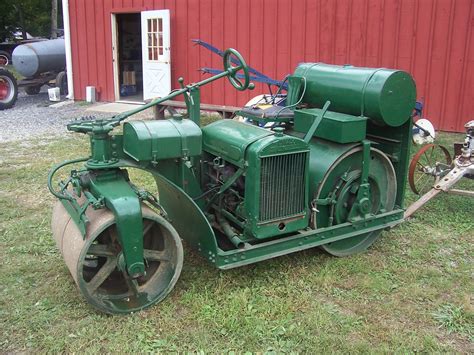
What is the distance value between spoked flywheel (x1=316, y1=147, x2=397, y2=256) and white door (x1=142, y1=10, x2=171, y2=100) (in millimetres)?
7711

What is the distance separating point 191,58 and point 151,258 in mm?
8215

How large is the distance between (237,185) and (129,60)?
11.7 m

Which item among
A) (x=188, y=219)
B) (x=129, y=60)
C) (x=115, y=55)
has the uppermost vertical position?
(x=115, y=55)

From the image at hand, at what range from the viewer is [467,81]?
8.06m

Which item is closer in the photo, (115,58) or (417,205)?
(417,205)

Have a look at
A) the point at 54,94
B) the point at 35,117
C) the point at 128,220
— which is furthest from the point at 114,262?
the point at 54,94

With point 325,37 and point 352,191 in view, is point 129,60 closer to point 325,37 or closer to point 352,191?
point 325,37

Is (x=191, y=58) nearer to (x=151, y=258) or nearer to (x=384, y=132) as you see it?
(x=384, y=132)

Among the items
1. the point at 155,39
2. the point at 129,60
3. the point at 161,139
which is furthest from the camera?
the point at 129,60

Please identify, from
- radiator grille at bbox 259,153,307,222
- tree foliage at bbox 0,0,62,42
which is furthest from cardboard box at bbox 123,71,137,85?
tree foliage at bbox 0,0,62,42

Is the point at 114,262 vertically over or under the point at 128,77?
under

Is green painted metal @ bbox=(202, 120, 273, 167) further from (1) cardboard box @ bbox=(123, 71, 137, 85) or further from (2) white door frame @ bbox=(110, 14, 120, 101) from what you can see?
(1) cardboard box @ bbox=(123, 71, 137, 85)

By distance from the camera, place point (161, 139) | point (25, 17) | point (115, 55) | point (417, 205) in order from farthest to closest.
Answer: point (25, 17)
point (115, 55)
point (417, 205)
point (161, 139)

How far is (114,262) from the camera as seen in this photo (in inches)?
127
